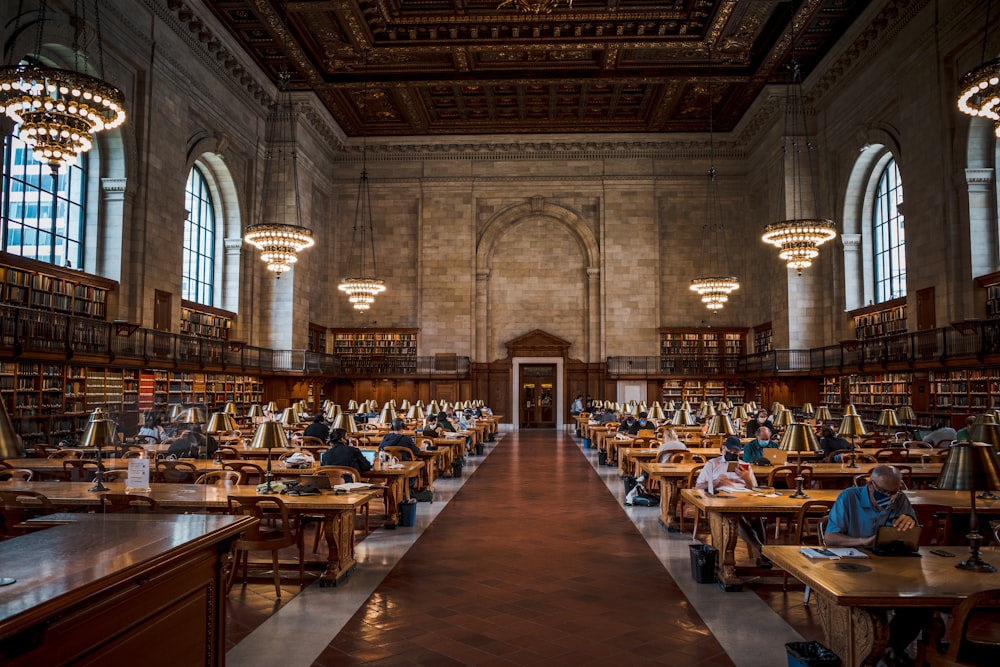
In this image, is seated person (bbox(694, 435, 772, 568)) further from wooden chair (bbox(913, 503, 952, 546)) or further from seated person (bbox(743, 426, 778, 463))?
seated person (bbox(743, 426, 778, 463))

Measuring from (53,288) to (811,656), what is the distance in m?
13.6

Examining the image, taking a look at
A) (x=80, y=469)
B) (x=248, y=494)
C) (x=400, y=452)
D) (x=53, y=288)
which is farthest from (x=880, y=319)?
(x=53, y=288)

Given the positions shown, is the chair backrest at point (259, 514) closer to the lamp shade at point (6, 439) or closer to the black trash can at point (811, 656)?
the lamp shade at point (6, 439)

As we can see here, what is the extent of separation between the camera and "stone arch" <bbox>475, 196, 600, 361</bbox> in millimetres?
26734

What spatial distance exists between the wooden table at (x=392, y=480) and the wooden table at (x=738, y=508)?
10.6 feet

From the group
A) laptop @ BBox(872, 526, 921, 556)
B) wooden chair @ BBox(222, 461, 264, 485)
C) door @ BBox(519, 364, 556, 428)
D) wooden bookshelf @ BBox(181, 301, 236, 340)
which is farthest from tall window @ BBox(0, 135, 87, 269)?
door @ BBox(519, 364, 556, 428)

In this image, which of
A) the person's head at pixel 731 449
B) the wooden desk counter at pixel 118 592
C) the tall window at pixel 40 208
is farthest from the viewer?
the tall window at pixel 40 208

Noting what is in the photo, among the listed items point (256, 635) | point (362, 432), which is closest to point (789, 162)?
point (362, 432)

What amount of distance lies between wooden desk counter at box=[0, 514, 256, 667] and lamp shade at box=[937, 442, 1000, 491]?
309 cm

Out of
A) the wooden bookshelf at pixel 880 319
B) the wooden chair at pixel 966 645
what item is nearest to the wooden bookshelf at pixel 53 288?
the wooden chair at pixel 966 645

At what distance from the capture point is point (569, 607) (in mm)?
5047

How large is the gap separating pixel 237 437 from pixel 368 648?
27.7ft

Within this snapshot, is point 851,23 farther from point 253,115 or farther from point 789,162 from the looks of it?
point 253,115

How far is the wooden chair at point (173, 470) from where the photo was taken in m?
7.16
